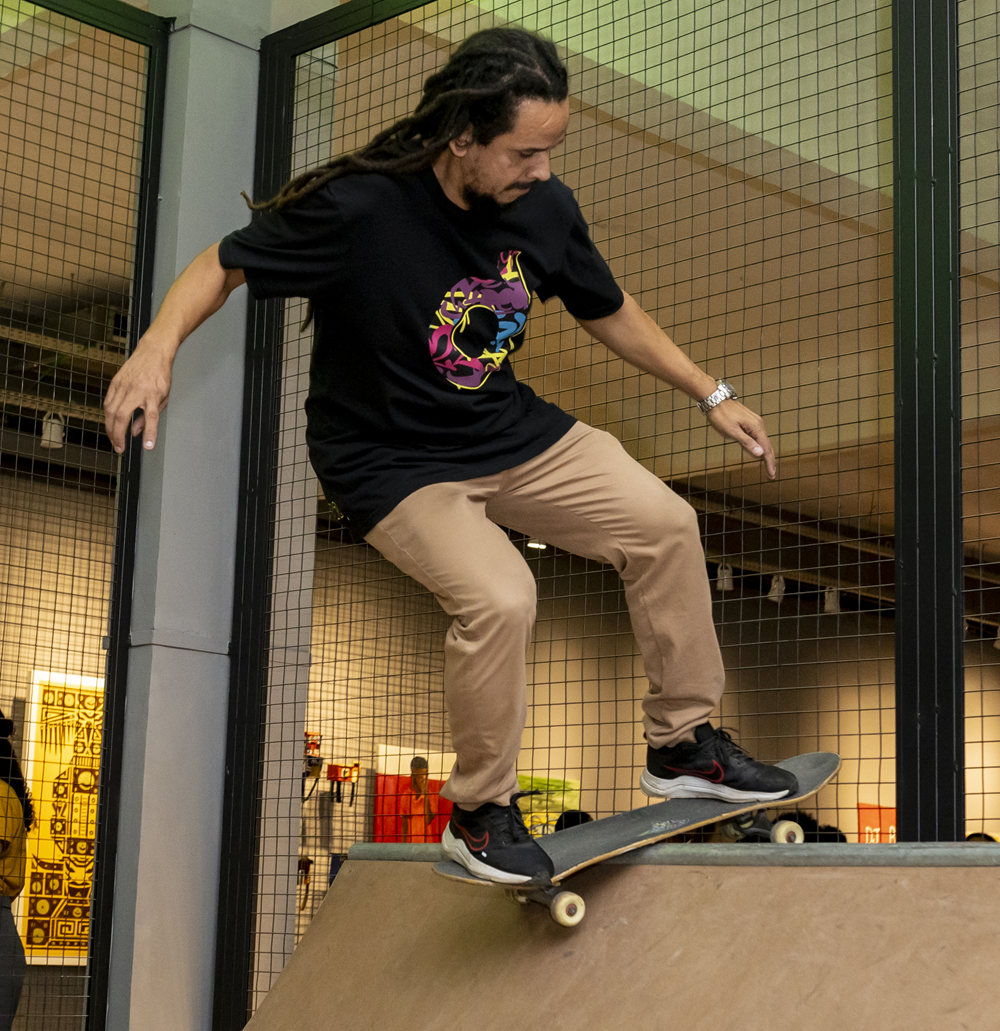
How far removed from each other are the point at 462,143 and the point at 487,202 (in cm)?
12

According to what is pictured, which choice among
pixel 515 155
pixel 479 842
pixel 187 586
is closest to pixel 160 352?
pixel 515 155

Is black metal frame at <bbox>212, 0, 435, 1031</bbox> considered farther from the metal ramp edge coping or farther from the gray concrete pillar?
the metal ramp edge coping

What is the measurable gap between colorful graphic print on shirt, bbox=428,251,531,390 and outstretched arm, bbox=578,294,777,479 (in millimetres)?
320

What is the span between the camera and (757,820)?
2531 millimetres

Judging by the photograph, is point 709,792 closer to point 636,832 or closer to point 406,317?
point 636,832

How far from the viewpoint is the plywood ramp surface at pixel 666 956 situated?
1.76 meters

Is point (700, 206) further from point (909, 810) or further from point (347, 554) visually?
point (347, 554)

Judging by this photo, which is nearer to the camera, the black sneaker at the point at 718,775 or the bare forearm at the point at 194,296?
the bare forearm at the point at 194,296

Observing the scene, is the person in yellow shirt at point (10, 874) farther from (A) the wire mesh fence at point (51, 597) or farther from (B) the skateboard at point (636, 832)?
(B) the skateboard at point (636, 832)

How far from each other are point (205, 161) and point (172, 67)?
14.1 inches

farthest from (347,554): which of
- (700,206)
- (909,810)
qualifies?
(909,810)

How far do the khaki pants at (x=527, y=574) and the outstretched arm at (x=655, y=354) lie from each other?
26 cm

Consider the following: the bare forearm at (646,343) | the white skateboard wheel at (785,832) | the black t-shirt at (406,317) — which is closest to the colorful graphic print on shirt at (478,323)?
the black t-shirt at (406,317)

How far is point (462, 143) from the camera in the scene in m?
2.19
